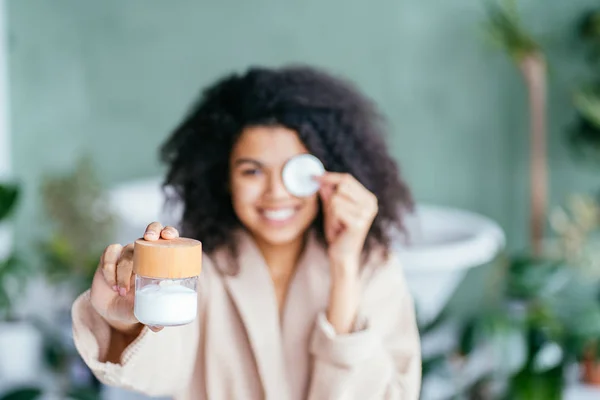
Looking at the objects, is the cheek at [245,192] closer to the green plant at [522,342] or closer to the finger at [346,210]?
the finger at [346,210]

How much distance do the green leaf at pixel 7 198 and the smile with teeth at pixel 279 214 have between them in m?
0.63

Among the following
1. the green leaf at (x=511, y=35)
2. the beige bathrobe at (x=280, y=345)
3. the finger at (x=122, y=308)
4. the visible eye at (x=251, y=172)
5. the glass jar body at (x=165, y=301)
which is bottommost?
the beige bathrobe at (x=280, y=345)

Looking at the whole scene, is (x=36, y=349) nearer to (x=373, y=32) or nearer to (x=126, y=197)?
(x=126, y=197)

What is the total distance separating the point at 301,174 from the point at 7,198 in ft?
2.24

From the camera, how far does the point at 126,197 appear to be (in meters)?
2.35

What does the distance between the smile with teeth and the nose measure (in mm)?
19

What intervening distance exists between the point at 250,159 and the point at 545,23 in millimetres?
2107

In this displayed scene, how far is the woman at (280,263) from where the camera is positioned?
0.77 meters

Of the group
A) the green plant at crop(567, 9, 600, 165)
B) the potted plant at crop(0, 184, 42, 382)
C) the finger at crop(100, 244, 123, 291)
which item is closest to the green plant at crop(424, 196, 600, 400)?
the green plant at crop(567, 9, 600, 165)

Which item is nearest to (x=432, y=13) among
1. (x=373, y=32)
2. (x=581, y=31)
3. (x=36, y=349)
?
(x=373, y=32)

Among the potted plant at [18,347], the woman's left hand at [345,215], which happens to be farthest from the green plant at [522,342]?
the potted plant at [18,347]

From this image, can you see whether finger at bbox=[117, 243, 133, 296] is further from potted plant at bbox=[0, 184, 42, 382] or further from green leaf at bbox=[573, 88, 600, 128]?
green leaf at bbox=[573, 88, 600, 128]

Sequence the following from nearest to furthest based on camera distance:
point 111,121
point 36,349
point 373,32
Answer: point 36,349 < point 373,32 < point 111,121

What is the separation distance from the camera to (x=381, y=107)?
109 inches
